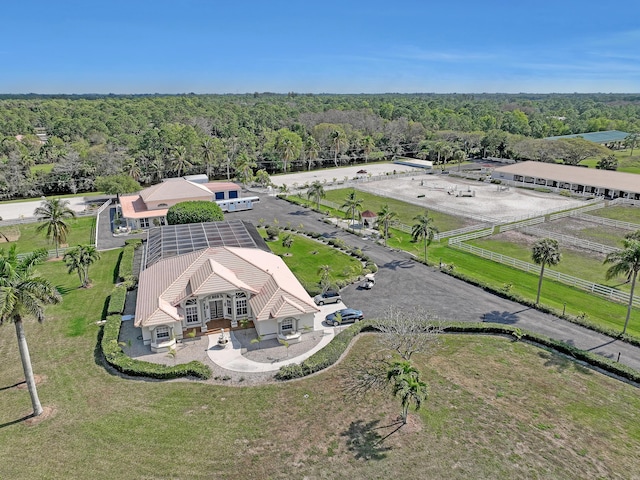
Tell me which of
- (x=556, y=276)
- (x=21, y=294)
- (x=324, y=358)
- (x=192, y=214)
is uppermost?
(x=21, y=294)

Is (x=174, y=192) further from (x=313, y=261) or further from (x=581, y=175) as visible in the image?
(x=581, y=175)

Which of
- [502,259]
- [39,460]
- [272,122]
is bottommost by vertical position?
[39,460]

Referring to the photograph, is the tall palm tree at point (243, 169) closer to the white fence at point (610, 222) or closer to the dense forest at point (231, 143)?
the dense forest at point (231, 143)

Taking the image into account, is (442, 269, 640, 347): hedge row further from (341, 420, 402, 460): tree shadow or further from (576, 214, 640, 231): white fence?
(576, 214, 640, 231): white fence

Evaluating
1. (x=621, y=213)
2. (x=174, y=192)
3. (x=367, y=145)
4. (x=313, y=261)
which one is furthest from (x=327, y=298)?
(x=367, y=145)

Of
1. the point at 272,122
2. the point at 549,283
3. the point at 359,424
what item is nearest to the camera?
the point at 359,424

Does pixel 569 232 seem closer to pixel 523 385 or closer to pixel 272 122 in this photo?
pixel 523 385

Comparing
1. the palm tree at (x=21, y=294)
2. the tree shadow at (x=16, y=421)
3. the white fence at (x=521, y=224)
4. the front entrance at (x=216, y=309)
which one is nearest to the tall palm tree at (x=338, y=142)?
the white fence at (x=521, y=224)

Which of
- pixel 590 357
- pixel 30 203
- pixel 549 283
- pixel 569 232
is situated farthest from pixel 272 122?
pixel 590 357
